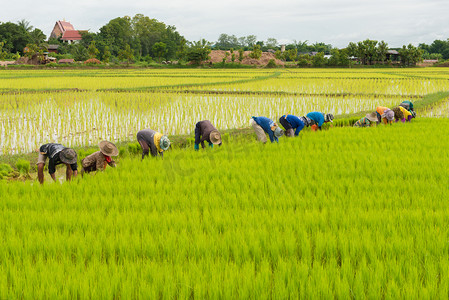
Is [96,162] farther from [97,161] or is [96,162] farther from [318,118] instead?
[318,118]

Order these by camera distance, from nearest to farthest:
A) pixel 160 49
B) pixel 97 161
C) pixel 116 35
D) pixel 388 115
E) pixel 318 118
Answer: pixel 97 161
pixel 318 118
pixel 388 115
pixel 160 49
pixel 116 35

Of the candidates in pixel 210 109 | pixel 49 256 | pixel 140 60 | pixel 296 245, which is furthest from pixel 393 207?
pixel 140 60

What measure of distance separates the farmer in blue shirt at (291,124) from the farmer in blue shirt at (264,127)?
467 mm

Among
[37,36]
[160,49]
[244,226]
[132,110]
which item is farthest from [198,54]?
[244,226]

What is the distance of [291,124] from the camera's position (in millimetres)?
6086

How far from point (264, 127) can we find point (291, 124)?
0.71 m

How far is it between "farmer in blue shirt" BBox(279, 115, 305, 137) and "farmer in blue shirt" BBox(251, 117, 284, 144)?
467mm

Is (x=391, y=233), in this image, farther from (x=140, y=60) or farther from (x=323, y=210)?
(x=140, y=60)

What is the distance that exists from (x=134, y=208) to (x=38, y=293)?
4.24ft

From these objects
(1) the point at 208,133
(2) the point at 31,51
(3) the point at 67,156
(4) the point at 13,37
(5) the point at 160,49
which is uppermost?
(4) the point at 13,37

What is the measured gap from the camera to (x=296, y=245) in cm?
234

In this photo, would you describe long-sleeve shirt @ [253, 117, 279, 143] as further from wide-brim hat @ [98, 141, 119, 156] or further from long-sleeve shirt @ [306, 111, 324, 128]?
wide-brim hat @ [98, 141, 119, 156]

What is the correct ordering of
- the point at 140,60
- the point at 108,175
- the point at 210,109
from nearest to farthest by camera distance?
the point at 108,175, the point at 210,109, the point at 140,60

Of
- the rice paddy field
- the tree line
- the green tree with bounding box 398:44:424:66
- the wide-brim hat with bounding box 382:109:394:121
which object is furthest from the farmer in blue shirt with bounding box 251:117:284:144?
the green tree with bounding box 398:44:424:66
